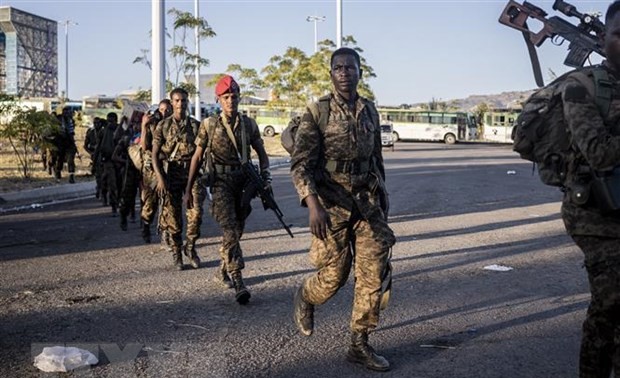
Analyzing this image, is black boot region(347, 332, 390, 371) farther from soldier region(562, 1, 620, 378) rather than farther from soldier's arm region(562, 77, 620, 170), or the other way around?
soldier's arm region(562, 77, 620, 170)

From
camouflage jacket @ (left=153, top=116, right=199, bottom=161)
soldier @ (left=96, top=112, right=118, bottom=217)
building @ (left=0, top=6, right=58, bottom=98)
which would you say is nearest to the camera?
camouflage jacket @ (left=153, top=116, right=199, bottom=161)

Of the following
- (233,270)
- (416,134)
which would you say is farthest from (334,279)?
(416,134)

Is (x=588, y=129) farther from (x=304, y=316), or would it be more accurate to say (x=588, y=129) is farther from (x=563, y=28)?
(x=563, y=28)

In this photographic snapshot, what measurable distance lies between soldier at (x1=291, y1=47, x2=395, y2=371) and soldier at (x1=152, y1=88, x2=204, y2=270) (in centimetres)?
335

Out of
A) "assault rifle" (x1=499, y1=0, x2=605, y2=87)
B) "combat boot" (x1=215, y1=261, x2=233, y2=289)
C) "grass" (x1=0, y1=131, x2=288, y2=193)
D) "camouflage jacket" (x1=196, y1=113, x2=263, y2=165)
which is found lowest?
"combat boot" (x1=215, y1=261, x2=233, y2=289)

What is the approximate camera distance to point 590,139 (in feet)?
10.1

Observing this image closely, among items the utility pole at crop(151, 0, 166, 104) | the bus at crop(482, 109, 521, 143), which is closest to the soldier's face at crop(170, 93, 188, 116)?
the utility pole at crop(151, 0, 166, 104)

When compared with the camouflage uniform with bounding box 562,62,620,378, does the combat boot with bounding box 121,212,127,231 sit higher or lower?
lower

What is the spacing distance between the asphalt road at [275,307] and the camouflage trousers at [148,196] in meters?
0.40

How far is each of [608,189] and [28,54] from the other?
69.8 m

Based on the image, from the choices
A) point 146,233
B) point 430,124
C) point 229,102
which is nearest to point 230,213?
point 229,102

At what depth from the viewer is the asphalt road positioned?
4.42m

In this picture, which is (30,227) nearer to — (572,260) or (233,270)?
(233,270)

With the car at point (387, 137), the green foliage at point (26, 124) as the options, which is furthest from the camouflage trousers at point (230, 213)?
the car at point (387, 137)
